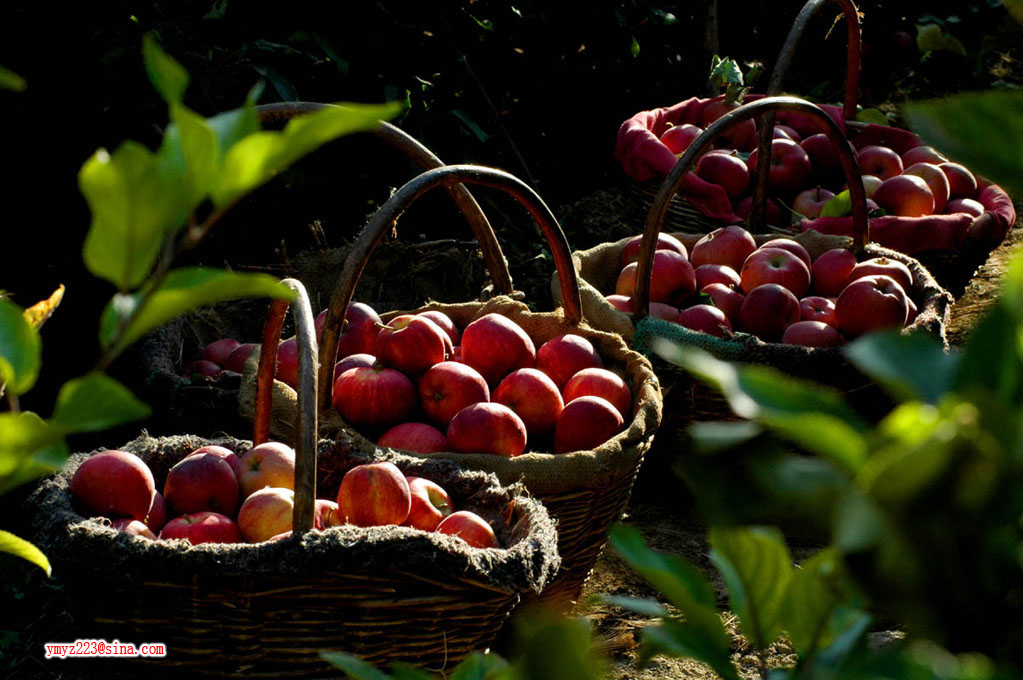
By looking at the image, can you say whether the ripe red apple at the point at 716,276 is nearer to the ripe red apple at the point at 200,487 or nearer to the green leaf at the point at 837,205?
the green leaf at the point at 837,205

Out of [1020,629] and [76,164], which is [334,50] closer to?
[76,164]

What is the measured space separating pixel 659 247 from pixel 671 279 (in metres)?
0.18

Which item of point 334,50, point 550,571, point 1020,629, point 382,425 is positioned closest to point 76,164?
point 334,50

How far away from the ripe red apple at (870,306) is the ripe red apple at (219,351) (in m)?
1.44

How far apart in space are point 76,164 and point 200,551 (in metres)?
1.74

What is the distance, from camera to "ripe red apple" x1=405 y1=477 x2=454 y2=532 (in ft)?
4.97

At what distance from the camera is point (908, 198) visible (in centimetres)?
303

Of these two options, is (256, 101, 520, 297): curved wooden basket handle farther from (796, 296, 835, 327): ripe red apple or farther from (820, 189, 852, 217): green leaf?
(820, 189, 852, 217): green leaf

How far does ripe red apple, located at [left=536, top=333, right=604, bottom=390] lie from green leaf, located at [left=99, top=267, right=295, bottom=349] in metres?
1.76

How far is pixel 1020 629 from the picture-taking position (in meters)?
0.24

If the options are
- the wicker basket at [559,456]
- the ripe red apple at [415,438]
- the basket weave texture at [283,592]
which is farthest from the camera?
the ripe red apple at [415,438]

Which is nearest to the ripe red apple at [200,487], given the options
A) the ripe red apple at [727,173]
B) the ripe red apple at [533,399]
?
the ripe red apple at [533,399]

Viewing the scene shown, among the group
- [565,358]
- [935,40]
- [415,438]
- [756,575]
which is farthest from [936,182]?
[756,575]

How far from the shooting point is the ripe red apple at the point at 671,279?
2523 mm
